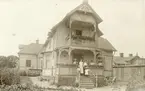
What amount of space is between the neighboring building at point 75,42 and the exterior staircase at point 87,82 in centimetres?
89

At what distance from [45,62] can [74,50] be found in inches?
230

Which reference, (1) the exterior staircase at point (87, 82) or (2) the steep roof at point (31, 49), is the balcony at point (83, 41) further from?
(2) the steep roof at point (31, 49)

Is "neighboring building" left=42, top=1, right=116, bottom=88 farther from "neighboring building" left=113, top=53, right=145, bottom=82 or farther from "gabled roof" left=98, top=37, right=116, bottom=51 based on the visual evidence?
"neighboring building" left=113, top=53, right=145, bottom=82

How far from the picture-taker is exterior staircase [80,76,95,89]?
18.2 metres

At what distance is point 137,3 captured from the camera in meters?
14.3

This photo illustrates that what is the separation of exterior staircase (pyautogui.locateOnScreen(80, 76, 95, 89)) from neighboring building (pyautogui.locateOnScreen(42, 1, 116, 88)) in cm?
89

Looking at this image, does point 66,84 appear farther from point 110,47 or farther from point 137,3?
point 110,47

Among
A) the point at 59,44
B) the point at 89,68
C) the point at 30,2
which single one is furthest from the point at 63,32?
the point at 30,2

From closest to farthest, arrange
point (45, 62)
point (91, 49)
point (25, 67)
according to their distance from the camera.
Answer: point (91, 49) → point (45, 62) → point (25, 67)

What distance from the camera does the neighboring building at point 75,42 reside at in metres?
19.6

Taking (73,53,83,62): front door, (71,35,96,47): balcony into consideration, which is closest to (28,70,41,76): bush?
(73,53,83,62): front door

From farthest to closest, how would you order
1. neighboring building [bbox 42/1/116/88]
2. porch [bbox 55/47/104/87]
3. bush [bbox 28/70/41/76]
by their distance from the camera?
bush [bbox 28/70/41/76]
neighboring building [bbox 42/1/116/88]
porch [bbox 55/47/104/87]

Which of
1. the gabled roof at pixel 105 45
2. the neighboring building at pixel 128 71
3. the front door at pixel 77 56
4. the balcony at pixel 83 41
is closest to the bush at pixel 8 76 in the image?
the balcony at pixel 83 41

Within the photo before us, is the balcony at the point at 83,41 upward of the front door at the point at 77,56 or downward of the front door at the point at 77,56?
upward
